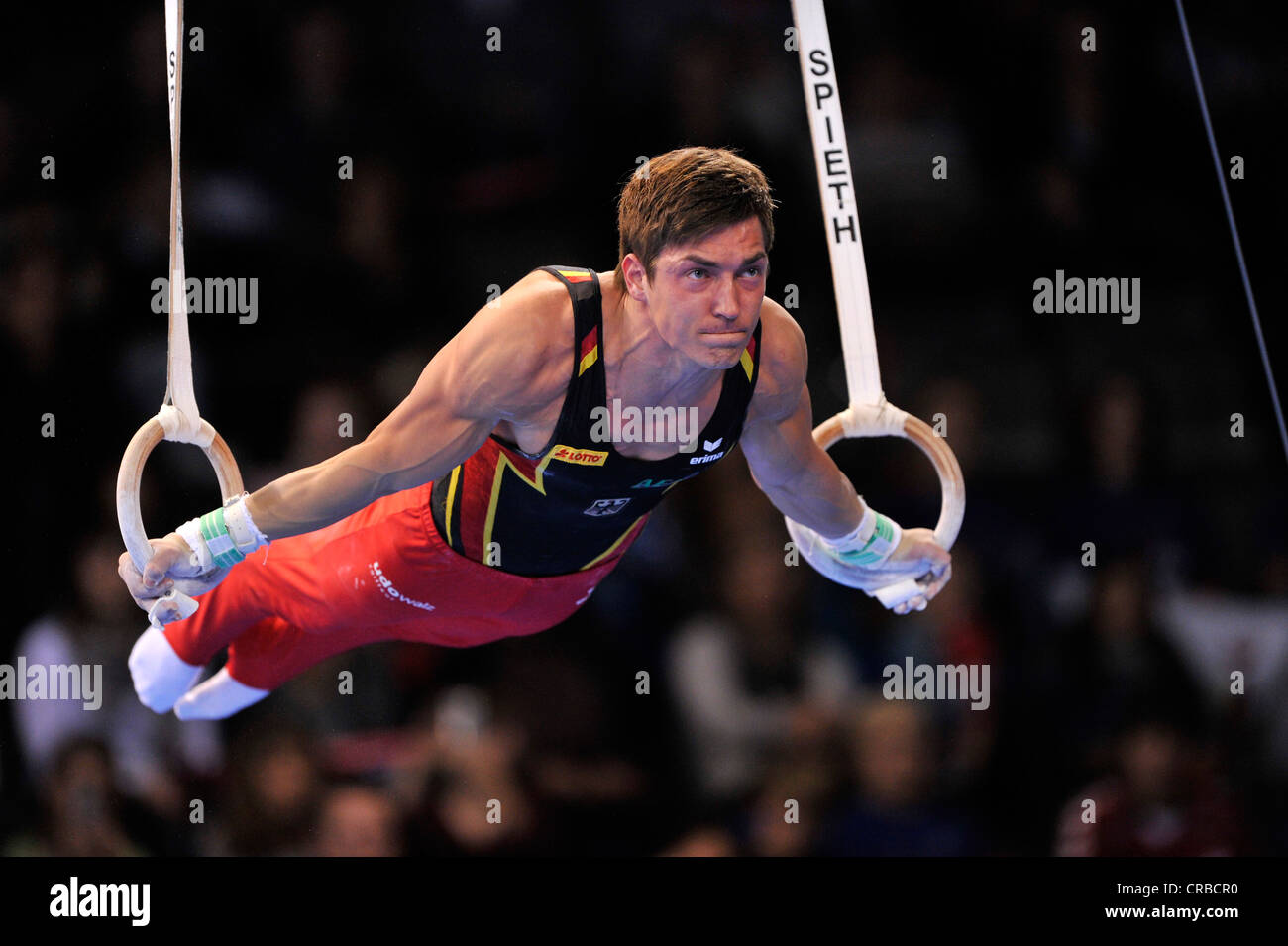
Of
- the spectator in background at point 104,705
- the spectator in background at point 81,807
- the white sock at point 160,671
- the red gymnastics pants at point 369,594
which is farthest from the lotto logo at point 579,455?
the spectator in background at point 104,705

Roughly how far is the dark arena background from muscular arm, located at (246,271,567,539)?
1.74 meters

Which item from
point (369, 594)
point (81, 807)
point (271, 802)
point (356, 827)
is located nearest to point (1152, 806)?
point (356, 827)

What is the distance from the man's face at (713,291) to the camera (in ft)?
9.21

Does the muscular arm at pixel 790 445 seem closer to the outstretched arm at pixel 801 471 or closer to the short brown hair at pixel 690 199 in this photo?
the outstretched arm at pixel 801 471

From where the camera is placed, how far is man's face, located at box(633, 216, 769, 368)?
2.81m

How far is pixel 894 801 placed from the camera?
177 inches

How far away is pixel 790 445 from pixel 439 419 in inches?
32.1

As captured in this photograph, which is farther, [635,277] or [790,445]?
[790,445]

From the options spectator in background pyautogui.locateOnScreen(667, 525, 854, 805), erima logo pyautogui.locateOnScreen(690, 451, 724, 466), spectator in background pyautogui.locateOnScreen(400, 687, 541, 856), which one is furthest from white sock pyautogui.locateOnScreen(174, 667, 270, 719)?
spectator in background pyautogui.locateOnScreen(667, 525, 854, 805)

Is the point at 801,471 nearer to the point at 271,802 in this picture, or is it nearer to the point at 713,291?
the point at 713,291
